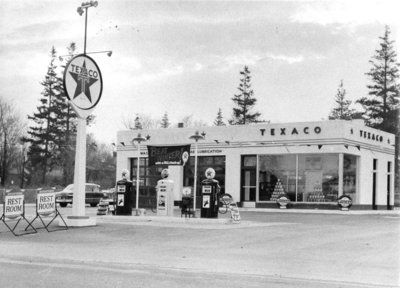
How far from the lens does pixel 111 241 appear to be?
16.2 metres

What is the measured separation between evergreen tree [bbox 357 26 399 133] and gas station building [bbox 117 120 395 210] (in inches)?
1116

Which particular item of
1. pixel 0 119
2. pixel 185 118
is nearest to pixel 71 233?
pixel 0 119

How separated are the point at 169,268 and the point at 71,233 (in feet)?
24.5

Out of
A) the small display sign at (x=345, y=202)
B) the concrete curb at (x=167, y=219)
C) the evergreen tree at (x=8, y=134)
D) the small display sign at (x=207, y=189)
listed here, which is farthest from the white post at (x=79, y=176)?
the evergreen tree at (x=8, y=134)

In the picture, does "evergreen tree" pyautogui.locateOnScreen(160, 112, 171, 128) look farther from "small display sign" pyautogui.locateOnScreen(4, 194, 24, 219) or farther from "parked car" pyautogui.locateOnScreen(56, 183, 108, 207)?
"small display sign" pyautogui.locateOnScreen(4, 194, 24, 219)

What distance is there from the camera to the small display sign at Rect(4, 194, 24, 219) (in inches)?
709

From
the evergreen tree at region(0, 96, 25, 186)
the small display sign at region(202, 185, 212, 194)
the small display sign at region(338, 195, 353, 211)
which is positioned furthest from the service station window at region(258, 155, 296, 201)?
the evergreen tree at region(0, 96, 25, 186)

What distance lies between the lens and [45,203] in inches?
742

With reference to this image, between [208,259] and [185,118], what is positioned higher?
[185,118]

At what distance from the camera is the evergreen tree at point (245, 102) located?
7819 centimetres

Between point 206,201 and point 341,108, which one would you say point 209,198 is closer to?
point 206,201

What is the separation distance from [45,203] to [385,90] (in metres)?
53.0

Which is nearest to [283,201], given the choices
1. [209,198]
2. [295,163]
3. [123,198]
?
[295,163]

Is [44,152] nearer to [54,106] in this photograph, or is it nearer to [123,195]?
[54,106]
